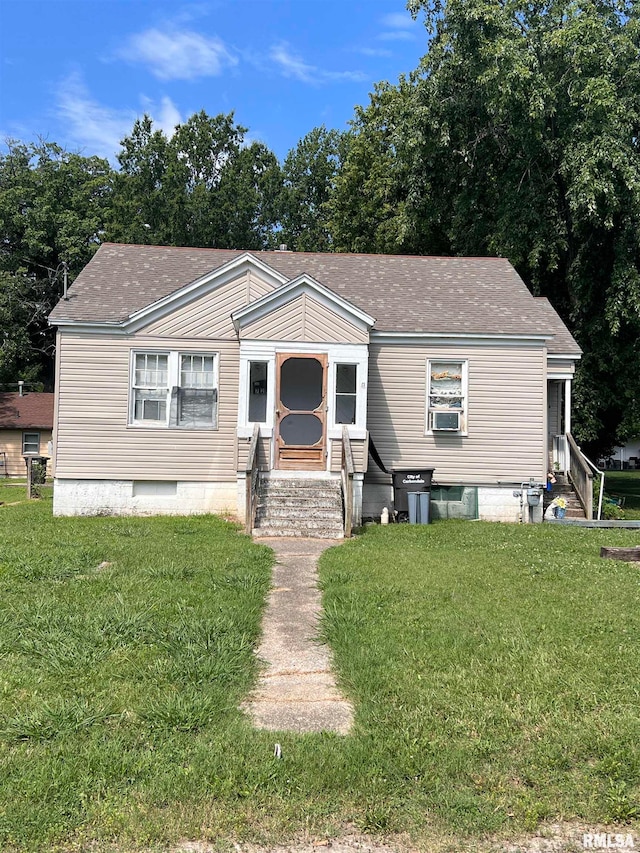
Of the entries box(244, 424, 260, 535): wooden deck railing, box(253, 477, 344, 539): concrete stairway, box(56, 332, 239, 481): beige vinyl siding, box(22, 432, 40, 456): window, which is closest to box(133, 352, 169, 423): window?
box(56, 332, 239, 481): beige vinyl siding

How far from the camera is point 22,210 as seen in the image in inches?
→ 1553

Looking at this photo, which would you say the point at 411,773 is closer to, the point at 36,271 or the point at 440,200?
the point at 440,200

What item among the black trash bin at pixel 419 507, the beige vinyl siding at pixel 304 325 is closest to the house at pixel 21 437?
the beige vinyl siding at pixel 304 325

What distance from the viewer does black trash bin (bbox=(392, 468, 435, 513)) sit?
13.4 meters

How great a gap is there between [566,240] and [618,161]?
11.1 feet

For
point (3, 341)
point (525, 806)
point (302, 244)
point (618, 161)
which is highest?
point (302, 244)

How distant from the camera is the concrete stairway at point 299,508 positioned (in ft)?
37.3

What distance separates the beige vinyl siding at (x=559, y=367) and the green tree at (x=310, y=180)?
26.3 meters

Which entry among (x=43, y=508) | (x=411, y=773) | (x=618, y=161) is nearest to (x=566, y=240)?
(x=618, y=161)

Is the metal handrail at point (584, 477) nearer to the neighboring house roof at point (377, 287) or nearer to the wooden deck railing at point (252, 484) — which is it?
the neighboring house roof at point (377, 287)

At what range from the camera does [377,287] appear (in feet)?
52.4

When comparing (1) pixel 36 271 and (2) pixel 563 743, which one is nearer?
(2) pixel 563 743

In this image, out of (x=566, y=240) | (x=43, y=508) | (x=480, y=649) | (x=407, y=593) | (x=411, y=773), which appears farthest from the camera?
(x=566, y=240)

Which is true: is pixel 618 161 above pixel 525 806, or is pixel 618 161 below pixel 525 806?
above
